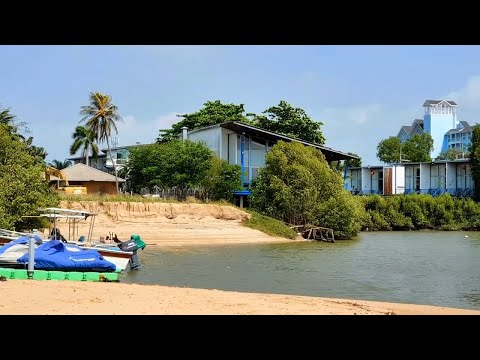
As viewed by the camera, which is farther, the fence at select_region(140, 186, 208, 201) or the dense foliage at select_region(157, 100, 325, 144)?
the dense foliage at select_region(157, 100, 325, 144)

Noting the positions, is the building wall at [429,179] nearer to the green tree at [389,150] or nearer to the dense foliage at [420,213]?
the dense foliage at [420,213]

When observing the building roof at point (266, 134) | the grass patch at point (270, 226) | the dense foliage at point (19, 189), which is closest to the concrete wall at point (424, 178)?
the building roof at point (266, 134)

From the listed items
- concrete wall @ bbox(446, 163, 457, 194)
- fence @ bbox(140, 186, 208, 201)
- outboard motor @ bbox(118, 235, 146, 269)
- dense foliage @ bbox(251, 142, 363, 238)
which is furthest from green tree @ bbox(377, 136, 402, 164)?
outboard motor @ bbox(118, 235, 146, 269)

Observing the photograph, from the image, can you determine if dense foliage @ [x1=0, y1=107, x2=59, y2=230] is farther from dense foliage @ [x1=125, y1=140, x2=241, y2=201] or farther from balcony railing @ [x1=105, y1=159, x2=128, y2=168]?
balcony railing @ [x1=105, y1=159, x2=128, y2=168]

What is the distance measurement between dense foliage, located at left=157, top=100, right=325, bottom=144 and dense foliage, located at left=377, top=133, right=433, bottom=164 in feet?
83.1

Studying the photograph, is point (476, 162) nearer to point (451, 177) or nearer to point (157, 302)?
point (451, 177)

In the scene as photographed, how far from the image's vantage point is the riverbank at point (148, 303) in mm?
10938

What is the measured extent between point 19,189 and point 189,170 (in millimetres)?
22206

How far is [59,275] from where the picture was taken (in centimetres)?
1689

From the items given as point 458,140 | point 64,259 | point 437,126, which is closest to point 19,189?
point 64,259

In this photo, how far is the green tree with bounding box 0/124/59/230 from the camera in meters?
25.6
